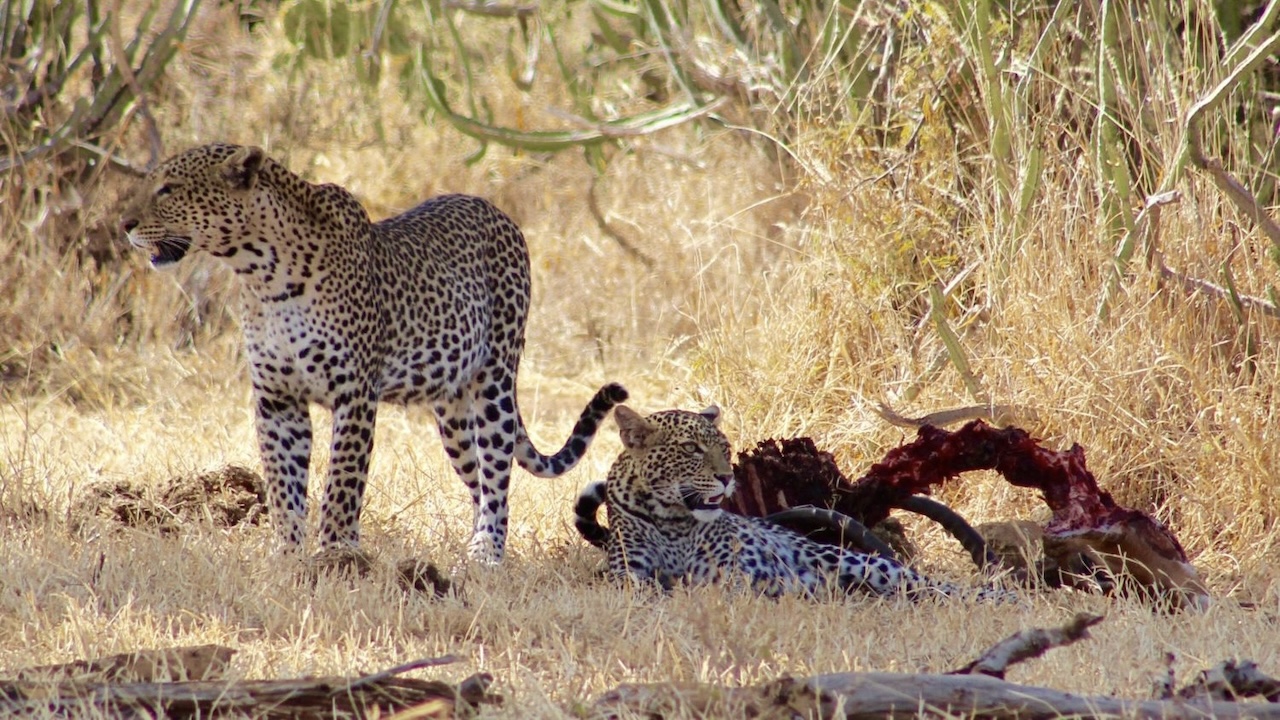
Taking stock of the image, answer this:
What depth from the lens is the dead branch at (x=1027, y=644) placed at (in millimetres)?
3154

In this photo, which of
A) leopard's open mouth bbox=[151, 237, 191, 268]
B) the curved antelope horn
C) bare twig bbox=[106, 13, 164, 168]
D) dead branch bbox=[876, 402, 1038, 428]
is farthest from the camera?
bare twig bbox=[106, 13, 164, 168]

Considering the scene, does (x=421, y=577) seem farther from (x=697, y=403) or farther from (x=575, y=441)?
(x=697, y=403)

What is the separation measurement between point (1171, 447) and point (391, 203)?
7.59 metres

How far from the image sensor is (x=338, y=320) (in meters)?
5.20

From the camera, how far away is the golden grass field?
409 centimetres

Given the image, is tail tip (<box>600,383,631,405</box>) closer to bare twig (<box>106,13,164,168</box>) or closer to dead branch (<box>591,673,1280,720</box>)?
dead branch (<box>591,673,1280,720</box>)

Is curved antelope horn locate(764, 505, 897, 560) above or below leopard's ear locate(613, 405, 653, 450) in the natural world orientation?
below

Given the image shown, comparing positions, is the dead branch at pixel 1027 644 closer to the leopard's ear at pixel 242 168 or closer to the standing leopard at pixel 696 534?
the standing leopard at pixel 696 534

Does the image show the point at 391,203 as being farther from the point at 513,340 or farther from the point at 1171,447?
the point at 1171,447

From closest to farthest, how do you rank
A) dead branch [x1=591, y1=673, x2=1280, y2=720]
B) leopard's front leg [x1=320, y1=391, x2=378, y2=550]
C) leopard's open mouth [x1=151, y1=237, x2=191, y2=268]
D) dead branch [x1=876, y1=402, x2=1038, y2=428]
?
dead branch [x1=591, y1=673, x2=1280, y2=720]
leopard's open mouth [x1=151, y1=237, x2=191, y2=268]
leopard's front leg [x1=320, y1=391, x2=378, y2=550]
dead branch [x1=876, y1=402, x2=1038, y2=428]

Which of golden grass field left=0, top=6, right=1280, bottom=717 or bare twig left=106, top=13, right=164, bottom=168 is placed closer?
golden grass field left=0, top=6, right=1280, bottom=717

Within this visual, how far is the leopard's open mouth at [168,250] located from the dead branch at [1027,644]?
2.89m

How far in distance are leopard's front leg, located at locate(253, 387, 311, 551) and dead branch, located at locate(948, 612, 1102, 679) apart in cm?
273

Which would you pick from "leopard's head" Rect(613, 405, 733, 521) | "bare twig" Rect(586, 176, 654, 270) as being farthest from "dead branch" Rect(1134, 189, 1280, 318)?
"bare twig" Rect(586, 176, 654, 270)
